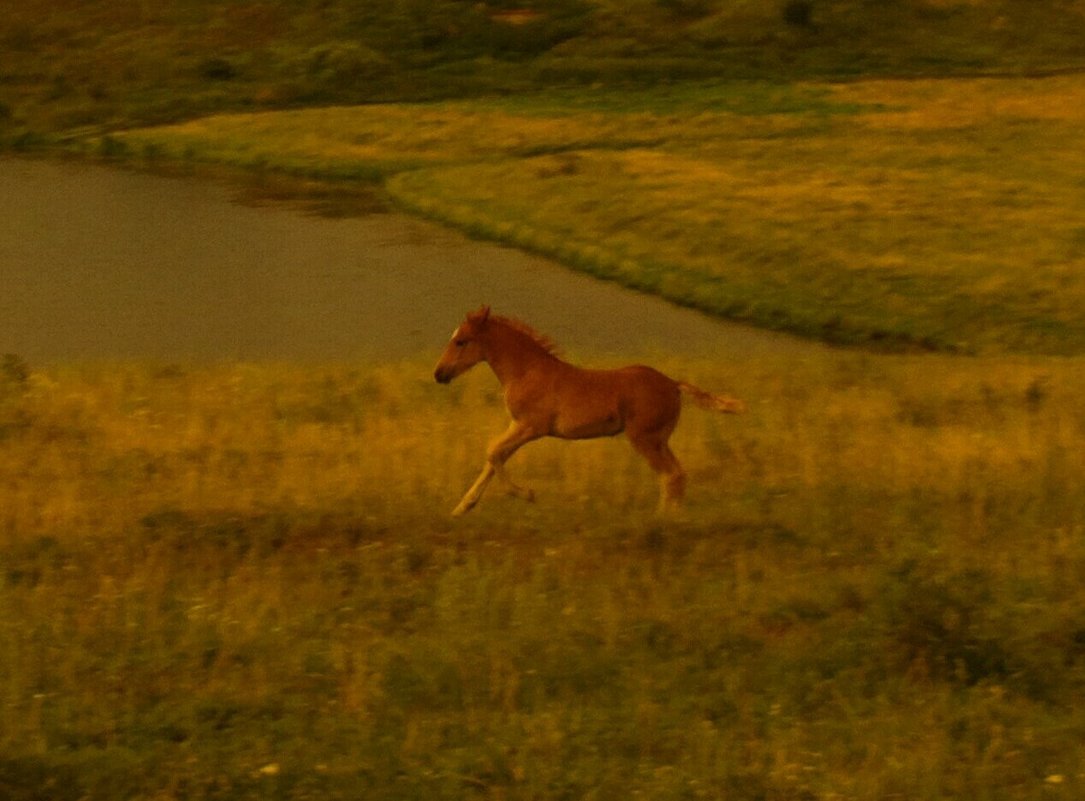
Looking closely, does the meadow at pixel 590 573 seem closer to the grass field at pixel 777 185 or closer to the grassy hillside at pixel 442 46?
the grass field at pixel 777 185

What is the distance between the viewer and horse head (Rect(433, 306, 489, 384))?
11.1 meters

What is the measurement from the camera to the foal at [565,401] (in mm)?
Result: 10906

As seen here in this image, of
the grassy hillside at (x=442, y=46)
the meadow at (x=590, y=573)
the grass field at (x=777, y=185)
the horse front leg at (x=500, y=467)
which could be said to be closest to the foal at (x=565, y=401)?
the horse front leg at (x=500, y=467)

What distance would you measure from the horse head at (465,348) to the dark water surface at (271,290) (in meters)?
9.56

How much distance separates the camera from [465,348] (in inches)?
441

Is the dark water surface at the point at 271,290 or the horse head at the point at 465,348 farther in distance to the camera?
the dark water surface at the point at 271,290

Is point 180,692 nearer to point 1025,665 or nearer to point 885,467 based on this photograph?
point 1025,665

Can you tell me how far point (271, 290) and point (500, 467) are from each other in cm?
1601

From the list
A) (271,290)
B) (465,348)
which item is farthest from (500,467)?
(271,290)

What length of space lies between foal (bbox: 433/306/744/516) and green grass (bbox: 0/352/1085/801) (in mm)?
335

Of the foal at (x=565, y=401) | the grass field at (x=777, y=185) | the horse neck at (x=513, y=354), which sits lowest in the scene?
the grass field at (x=777, y=185)

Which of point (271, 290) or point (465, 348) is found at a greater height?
point (465, 348)

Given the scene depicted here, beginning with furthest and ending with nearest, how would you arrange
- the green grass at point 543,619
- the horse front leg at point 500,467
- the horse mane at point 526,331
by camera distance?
the horse mane at point 526,331 < the horse front leg at point 500,467 < the green grass at point 543,619

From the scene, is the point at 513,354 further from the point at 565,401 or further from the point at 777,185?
the point at 777,185
